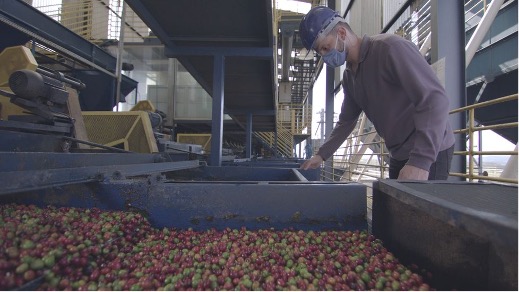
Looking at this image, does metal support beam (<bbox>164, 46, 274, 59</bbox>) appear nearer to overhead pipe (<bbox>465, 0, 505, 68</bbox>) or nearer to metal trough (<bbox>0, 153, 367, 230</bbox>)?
overhead pipe (<bbox>465, 0, 505, 68</bbox>)

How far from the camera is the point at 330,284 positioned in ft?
3.54

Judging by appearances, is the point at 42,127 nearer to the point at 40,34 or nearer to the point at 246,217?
the point at 246,217

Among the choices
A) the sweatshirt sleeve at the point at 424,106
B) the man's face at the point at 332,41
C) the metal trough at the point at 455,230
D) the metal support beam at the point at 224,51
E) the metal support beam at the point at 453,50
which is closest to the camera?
the metal trough at the point at 455,230

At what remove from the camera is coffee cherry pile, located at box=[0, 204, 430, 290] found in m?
1.03

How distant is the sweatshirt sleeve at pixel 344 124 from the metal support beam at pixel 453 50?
3.15 feet

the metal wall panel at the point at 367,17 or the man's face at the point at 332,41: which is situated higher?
the metal wall panel at the point at 367,17

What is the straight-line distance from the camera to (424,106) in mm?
1468

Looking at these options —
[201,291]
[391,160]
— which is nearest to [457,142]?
[391,160]

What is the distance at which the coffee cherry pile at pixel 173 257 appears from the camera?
40.4 inches

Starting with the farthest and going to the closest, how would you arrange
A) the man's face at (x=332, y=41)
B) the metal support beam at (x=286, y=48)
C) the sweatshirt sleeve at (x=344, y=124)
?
the metal support beam at (x=286, y=48) < the sweatshirt sleeve at (x=344, y=124) < the man's face at (x=332, y=41)

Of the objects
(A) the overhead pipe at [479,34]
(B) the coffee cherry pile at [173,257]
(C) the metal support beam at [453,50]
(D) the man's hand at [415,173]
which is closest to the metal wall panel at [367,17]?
(A) the overhead pipe at [479,34]

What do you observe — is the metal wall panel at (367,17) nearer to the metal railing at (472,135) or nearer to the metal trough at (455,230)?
the metal railing at (472,135)

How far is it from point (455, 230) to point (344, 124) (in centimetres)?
156

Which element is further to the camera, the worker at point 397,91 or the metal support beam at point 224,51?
the metal support beam at point 224,51
